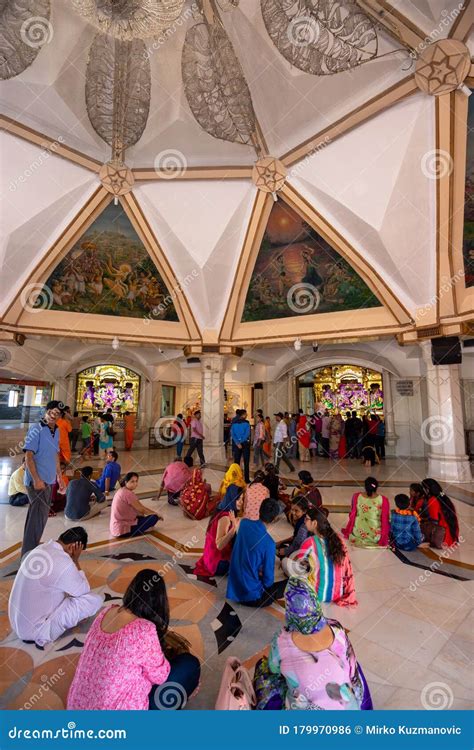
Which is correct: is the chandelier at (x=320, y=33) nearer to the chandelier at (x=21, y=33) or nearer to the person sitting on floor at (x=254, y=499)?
the chandelier at (x=21, y=33)

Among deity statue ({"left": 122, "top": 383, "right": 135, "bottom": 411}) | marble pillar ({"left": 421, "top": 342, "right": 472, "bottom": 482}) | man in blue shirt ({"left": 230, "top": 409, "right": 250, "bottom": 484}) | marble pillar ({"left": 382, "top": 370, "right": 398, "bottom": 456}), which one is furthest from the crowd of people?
deity statue ({"left": 122, "top": 383, "right": 135, "bottom": 411})

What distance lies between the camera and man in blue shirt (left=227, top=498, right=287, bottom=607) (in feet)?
9.70

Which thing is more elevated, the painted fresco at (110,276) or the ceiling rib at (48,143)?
the ceiling rib at (48,143)

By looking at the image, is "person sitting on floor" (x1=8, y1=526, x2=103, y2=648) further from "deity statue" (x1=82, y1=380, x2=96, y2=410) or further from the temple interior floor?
"deity statue" (x1=82, y1=380, x2=96, y2=410)

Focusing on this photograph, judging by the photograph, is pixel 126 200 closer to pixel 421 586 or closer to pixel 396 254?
pixel 396 254

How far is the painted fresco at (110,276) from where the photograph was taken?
30.7 feet

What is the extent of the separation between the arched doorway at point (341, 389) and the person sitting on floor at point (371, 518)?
10596mm

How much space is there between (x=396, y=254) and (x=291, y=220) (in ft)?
8.72

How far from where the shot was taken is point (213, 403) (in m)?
11.3

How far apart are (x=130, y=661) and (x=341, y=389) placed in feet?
48.0

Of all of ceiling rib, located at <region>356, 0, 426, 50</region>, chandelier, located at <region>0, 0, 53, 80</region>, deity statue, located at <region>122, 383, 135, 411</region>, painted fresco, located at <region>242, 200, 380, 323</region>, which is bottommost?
deity statue, located at <region>122, 383, 135, 411</region>

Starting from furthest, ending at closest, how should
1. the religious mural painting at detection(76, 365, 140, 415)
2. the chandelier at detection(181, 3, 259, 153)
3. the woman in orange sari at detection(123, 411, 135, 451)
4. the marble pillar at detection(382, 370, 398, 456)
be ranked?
the religious mural painting at detection(76, 365, 140, 415), the woman in orange sari at detection(123, 411, 135, 451), the marble pillar at detection(382, 370, 398, 456), the chandelier at detection(181, 3, 259, 153)

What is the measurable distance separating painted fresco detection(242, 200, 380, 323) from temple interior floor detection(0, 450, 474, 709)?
6.36m

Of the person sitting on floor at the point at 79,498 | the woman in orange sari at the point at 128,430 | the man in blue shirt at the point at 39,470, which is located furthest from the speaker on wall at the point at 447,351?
the woman in orange sari at the point at 128,430
